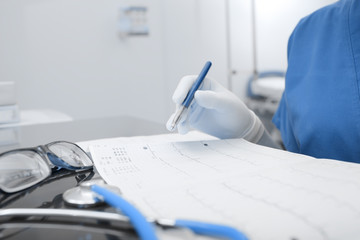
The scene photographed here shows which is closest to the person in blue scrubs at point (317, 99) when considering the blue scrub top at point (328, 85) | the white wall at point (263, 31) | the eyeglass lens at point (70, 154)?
the blue scrub top at point (328, 85)

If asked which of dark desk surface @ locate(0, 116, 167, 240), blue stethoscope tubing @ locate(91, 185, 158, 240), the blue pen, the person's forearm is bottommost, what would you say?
the person's forearm

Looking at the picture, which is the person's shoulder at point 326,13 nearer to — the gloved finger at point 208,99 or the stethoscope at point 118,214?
the gloved finger at point 208,99

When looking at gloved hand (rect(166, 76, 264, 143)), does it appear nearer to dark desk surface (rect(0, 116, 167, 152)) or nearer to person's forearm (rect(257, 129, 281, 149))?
person's forearm (rect(257, 129, 281, 149))

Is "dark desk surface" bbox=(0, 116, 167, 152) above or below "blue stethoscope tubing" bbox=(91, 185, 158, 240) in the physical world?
below

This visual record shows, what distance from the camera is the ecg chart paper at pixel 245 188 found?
23 cm

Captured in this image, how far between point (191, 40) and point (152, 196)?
181cm

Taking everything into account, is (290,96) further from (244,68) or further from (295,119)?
(244,68)

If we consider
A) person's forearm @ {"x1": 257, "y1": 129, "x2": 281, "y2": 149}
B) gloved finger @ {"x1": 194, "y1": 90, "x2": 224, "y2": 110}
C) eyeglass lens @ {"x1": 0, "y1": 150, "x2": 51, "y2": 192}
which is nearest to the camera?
eyeglass lens @ {"x1": 0, "y1": 150, "x2": 51, "y2": 192}

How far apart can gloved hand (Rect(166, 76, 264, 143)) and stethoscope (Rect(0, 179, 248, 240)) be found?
25 centimetres

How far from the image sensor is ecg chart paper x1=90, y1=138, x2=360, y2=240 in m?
0.23

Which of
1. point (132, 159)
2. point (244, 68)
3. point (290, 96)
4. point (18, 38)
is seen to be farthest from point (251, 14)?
point (132, 159)

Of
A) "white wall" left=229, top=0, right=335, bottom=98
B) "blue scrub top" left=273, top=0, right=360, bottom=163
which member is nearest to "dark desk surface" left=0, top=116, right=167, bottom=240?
"blue scrub top" left=273, top=0, right=360, bottom=163

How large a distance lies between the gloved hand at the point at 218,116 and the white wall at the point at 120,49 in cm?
133

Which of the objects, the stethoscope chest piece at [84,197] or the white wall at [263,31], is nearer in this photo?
the stethoscope chest piece at [84,197]
